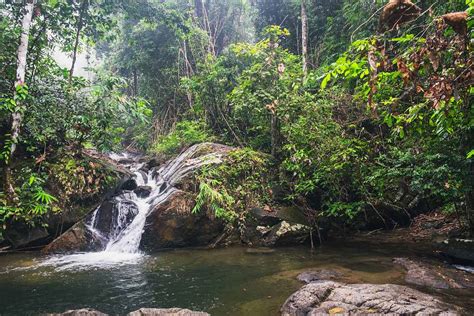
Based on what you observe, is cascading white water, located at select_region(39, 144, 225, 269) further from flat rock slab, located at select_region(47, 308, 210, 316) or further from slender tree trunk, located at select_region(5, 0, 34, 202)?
flat rock slab, located at select_region(47, 308, 210, 316)

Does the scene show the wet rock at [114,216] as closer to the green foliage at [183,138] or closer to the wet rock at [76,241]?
the wet rock at [76,241]

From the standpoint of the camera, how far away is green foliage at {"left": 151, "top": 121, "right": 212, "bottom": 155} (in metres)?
13.8

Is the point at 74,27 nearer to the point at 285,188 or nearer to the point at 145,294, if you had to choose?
the point at 285,188

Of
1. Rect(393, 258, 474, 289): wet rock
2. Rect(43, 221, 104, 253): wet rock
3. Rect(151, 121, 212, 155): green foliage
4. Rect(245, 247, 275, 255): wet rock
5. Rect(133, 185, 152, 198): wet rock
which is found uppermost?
Rect(151, 121, 212, 155): green foliage

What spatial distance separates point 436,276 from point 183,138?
11.1 meters

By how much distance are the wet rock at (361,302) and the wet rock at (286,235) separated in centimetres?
390

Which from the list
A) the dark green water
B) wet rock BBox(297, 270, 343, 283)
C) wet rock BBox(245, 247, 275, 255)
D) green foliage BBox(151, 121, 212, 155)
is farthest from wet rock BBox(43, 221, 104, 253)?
wet rock BBox(297, 270, 343, 283)

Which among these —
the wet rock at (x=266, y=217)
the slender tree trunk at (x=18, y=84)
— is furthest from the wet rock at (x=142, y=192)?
the wet rock at (x=266, y=217)

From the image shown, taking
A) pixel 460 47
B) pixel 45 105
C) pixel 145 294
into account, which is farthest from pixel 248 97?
pixel 460 47

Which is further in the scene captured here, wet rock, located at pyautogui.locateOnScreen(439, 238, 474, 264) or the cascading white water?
the cascading white water

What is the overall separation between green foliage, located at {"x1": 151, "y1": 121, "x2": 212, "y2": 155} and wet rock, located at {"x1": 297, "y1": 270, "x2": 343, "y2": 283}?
8.26 metres

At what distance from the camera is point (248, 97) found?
10867 mm

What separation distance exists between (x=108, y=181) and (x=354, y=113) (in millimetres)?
7921

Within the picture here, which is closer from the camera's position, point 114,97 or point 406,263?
point 406,263
